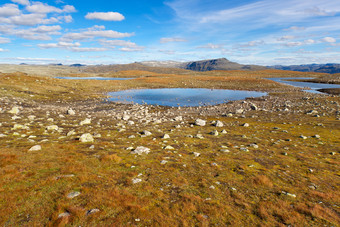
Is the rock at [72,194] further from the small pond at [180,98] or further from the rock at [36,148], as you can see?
the small pond at [180,98]

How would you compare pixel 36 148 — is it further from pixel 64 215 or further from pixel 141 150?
pixel 64 215

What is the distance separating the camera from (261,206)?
7.18m

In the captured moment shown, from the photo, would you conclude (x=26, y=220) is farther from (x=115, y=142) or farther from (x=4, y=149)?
(x=115, y=142)

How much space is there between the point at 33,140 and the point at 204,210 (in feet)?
45.2

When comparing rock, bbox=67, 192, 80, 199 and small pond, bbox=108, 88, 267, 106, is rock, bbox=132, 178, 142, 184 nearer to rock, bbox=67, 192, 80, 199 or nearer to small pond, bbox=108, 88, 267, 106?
rock, bbox=67, 192, 80, 199

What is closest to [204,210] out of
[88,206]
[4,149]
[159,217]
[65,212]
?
[159,217]

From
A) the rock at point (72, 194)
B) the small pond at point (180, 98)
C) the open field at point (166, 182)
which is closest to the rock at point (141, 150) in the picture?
the open field at point (166, 182)

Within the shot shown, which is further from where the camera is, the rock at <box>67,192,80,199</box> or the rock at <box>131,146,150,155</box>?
the rock at <box>131,146,150,155</box>

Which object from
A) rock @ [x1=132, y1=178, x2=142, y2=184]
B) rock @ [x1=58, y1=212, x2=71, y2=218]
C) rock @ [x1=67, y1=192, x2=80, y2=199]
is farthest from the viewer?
rock @ [x1=132, y1=178, x2=142, y2=184]

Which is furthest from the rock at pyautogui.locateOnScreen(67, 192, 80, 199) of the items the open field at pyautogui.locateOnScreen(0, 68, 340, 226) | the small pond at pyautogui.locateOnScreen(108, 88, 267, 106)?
the small pond at pyautogui.locateOnScreen(108, 88, 267, 106)

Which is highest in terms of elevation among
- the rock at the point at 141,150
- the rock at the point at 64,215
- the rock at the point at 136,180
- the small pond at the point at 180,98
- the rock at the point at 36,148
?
the rock at the point at 64,215

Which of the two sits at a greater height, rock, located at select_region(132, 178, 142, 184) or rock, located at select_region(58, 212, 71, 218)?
rock, located at select_region(58, 212, 71, 218)

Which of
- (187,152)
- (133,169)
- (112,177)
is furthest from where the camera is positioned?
(187,152)

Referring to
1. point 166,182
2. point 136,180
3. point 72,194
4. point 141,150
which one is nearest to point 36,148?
point 72,194
